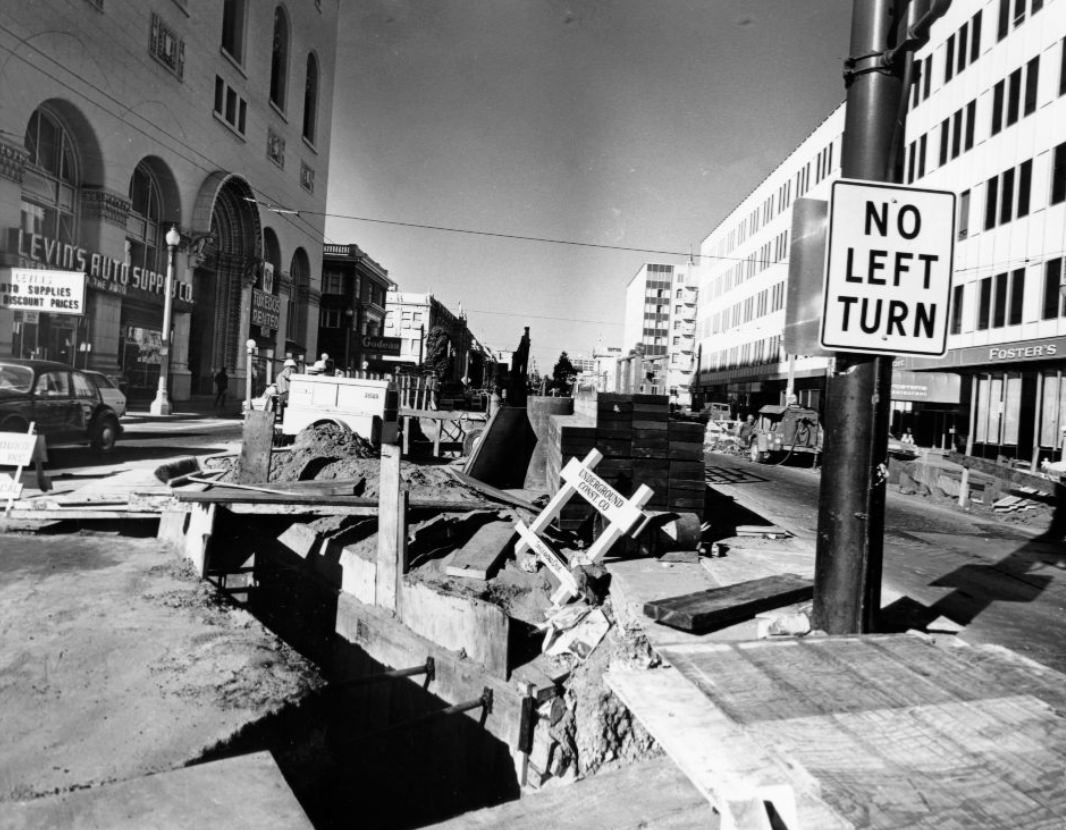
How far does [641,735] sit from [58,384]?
1216cm

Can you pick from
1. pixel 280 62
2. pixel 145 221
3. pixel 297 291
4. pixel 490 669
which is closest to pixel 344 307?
pixel 297 291

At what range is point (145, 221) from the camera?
95.8 feet

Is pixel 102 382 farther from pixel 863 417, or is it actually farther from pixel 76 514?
pixel 863 417

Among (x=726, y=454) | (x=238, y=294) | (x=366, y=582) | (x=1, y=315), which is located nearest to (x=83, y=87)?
(x=1, y=315)

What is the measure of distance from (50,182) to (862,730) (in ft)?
89.9

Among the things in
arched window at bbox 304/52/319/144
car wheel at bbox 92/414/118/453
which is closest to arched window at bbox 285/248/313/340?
arched window at bbox 304/52/319/144

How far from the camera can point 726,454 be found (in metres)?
29.1

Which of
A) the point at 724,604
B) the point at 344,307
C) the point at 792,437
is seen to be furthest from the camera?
the point at 344,307

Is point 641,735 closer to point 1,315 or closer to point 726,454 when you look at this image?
point 1,315

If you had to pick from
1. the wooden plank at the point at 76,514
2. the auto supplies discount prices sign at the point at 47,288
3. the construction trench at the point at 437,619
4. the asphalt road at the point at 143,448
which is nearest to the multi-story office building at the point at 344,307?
the asphalt road at the point at 143,448

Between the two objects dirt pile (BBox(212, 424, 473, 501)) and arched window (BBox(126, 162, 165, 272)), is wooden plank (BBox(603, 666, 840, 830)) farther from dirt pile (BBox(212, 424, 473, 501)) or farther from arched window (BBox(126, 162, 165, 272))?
arched window (BBox(126, 162, 165, 272))

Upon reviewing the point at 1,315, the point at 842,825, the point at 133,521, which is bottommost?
the point at 133,521

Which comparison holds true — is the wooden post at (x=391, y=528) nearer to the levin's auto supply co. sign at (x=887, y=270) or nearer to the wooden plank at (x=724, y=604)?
the wooden plank at (x=724, y=604)

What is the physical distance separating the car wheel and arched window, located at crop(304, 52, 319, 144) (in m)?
34.6
